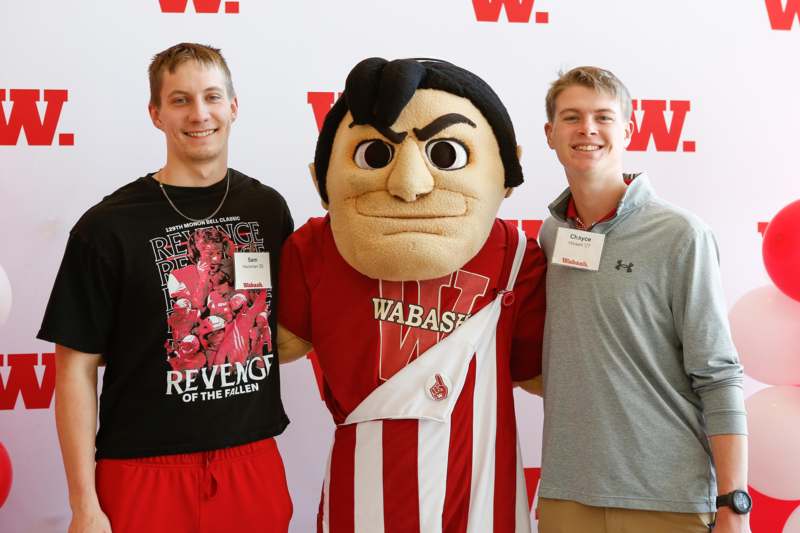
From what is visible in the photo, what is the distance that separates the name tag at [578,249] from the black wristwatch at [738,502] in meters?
0.51

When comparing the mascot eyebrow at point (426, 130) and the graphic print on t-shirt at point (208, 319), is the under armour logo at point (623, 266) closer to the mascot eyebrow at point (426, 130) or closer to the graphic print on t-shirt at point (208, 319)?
the mascot eyebrow at point (426, 130)

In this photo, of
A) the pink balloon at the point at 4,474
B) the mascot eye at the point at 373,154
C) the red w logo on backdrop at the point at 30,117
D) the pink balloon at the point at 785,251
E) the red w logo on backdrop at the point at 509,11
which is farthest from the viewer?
the red w logo on backdrop at the point at 509,11

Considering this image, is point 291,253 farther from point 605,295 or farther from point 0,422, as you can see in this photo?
point 0,422

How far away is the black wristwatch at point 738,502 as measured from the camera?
4.84 ft

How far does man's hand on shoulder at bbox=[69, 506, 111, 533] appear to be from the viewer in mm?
1642

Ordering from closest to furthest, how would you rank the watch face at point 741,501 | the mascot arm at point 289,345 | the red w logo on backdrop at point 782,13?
the watch face at point 741,501 → the mascot arm at point 289,345 → the red w logo on backdrop at point 782,13

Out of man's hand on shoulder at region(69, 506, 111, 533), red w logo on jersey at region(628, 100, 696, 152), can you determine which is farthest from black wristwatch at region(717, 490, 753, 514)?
red w logo on jersey at region(628, 100, 696, 152)

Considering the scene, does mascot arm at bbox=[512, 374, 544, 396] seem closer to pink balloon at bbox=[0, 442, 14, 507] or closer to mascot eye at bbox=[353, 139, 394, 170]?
mascot eye at bbox=[353, 139, 394, 170]

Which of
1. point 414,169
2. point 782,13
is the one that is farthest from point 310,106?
A: point 782,13

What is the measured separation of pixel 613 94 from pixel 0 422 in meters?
2.07

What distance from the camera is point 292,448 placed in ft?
8.23

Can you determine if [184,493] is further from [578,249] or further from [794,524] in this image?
[794,524]

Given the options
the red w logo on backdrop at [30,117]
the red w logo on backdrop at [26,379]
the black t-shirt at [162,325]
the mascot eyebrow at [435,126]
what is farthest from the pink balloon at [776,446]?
the red w logo on backdrop at [30,117]

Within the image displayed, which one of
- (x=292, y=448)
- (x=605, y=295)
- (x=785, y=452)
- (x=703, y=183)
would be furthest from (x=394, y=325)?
(x=703, y=183)
